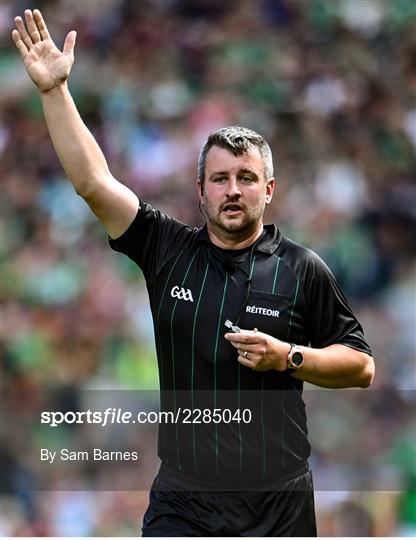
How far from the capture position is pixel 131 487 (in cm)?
605

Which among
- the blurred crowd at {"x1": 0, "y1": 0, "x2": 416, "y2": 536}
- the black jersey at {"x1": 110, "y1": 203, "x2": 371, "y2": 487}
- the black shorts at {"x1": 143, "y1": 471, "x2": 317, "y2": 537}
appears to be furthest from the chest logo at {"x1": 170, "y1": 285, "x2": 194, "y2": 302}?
the blurred crowd at {"x1": 0, "y1": 0, "x2": 416, "y2": 536}

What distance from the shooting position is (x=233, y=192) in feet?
9.29

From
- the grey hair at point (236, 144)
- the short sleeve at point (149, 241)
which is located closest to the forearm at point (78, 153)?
the short sleeve at point (149, 241)

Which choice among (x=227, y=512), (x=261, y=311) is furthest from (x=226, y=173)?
(x=227, y=512)

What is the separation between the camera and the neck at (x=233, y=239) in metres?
2.94

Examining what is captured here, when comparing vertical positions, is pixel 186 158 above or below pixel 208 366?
above

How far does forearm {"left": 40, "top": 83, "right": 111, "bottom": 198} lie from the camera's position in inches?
109

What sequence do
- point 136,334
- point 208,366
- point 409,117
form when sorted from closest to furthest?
point 208,366 < point 136,334 < point 409,117

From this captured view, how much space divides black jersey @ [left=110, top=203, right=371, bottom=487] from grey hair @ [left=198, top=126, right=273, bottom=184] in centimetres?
23

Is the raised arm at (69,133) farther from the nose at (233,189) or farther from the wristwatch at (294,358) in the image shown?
the wristwatch at (294,358)

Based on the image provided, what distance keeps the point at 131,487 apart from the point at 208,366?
11.5 ft

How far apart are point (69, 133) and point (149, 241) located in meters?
0.46

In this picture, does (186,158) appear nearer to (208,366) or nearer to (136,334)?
(136,334)

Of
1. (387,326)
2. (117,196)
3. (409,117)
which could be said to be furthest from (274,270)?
(409,117)
